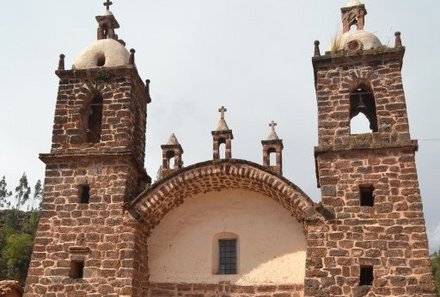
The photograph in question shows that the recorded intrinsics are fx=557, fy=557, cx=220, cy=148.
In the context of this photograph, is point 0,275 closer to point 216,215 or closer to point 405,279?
point 216,215

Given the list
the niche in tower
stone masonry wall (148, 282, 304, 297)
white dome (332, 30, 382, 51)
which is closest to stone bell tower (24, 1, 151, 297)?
the niche in tower

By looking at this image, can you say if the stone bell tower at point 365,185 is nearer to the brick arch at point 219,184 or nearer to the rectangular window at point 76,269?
the brick arch at point 219,184

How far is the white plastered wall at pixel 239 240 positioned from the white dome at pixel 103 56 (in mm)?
4306

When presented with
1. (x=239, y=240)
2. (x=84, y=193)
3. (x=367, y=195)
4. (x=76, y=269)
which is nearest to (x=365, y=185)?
(x=367, y=195)

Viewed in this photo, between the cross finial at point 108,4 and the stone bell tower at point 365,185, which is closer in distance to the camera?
the stone bell tower at point 365,185

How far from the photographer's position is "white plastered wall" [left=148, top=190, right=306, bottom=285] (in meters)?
13.6

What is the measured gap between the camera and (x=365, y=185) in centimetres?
1268

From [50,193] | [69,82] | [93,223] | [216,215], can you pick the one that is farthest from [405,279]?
[69,82]

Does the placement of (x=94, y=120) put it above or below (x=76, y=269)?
above

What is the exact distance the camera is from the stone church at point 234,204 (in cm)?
1216

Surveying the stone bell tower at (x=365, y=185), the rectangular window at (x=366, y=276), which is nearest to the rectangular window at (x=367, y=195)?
the stone bell tower at (x=365, y=185)

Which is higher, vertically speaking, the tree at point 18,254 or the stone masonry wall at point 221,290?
the tree at point 18,254

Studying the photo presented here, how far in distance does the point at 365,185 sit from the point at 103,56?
784 centimetres

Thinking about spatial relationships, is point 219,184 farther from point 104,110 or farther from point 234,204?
point 104,110
